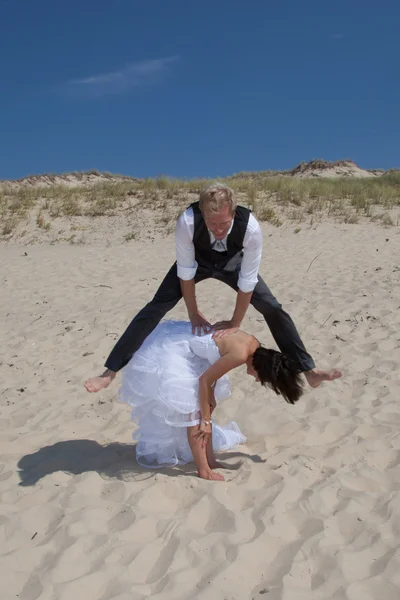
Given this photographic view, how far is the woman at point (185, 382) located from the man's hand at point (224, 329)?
3 cm

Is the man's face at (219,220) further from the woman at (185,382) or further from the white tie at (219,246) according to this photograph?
the woman at (185,382)

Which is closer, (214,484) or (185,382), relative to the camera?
(214,484)

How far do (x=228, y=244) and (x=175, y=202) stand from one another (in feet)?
43.2

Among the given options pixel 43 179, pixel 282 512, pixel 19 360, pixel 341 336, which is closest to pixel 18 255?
pixel 19 360

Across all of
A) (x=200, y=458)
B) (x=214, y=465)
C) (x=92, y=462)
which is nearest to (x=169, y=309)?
(x=200, y=458)

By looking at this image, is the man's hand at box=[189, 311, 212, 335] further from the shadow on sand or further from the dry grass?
the dry grass

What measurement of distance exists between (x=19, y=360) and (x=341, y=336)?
361 cm

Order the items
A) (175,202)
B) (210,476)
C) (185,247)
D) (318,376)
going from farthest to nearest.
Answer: (175,202), (318,376), (185,247), (210,476)

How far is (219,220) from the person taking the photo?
3.62 m

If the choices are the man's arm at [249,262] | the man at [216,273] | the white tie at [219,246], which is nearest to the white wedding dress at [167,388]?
the man at [216,273]

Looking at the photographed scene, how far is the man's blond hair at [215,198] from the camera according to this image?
11.7 feet

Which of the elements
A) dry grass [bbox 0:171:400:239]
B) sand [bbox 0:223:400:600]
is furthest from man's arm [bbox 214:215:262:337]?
dry grass [bbox 0:171:400:239]

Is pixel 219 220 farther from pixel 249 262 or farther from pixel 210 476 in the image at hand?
pixel 210 476

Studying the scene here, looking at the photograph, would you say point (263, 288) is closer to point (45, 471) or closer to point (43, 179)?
point (45, 471)
